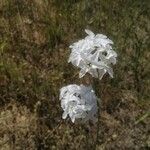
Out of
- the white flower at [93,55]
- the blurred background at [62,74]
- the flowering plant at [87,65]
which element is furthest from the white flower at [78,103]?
the blurred background at [62,74]

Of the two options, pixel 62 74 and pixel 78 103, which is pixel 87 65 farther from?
pixel 62 74

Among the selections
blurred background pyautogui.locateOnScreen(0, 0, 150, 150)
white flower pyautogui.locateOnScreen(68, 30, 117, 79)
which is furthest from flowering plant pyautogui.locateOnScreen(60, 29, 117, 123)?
blurred background pyautogui.locateOnScreen(0, 0, 150, 150)

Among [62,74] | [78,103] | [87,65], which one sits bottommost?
[62,74]

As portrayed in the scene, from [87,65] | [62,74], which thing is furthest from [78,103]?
[62,74]

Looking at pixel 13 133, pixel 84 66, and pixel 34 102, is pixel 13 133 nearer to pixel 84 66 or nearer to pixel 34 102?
pixel 34 102

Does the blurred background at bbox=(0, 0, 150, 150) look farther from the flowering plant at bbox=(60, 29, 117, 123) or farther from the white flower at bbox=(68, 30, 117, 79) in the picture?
the white flower at bbox=(68, 30, 117, 79)
